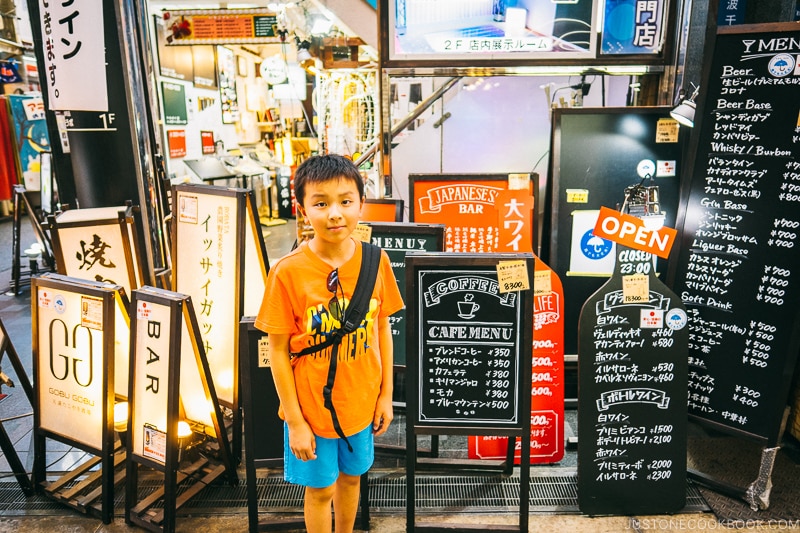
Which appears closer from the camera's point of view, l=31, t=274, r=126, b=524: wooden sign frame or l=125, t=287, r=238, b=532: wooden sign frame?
l=125, t=287, r=238, b=532: wooden sign frame

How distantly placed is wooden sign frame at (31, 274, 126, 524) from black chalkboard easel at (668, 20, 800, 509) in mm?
3366

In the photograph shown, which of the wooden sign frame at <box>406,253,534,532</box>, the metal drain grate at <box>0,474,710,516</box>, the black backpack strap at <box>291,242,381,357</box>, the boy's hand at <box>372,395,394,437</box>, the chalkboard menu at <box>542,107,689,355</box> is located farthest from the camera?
the chalkboard menu at <box>542,107,689,355</box>

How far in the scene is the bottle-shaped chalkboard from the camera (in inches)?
116

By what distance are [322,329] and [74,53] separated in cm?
287

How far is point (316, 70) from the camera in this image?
7926mm

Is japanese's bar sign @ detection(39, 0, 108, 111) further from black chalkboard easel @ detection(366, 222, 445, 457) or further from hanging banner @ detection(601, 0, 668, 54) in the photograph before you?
hanging banner @ detection(601, 0, 668, 54)

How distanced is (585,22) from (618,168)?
109cm

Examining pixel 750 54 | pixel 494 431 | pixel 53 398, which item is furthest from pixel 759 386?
pixel 53 398

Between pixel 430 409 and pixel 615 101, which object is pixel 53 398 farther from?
pixel 615 101

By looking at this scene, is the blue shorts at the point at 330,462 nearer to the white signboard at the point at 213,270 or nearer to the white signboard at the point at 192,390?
the white signboard at the point at 192,390

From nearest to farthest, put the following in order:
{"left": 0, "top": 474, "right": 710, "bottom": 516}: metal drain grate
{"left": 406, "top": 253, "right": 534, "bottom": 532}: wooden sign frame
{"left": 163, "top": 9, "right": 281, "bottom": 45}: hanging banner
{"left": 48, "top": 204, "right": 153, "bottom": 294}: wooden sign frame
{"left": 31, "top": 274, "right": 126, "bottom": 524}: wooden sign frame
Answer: {"left": 406, "top": 253, "right": 534, "bottom": 532}: wooden sign frame < {"left": 31, "top": 274, "right": 126, "bottom": 524}: wooden sign frame < {"left": 0, "top": 474, "right": 710, "bottom": 516}: metal drain grate < {"left": 48, "top": 204, "right": 153, "bottom": 294}: wooden sign frame < {"left": 163, "top": 9, "right": 281, "bottom": 45}: hanging banner

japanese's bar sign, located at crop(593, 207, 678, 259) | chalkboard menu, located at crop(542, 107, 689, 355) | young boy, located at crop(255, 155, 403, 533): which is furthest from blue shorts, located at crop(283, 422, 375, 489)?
chalkboard menu, located at crop(542, 107, 689, 355)

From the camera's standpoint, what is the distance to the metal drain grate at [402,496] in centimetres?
309

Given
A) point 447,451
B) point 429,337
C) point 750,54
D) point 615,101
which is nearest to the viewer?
point 429,337
